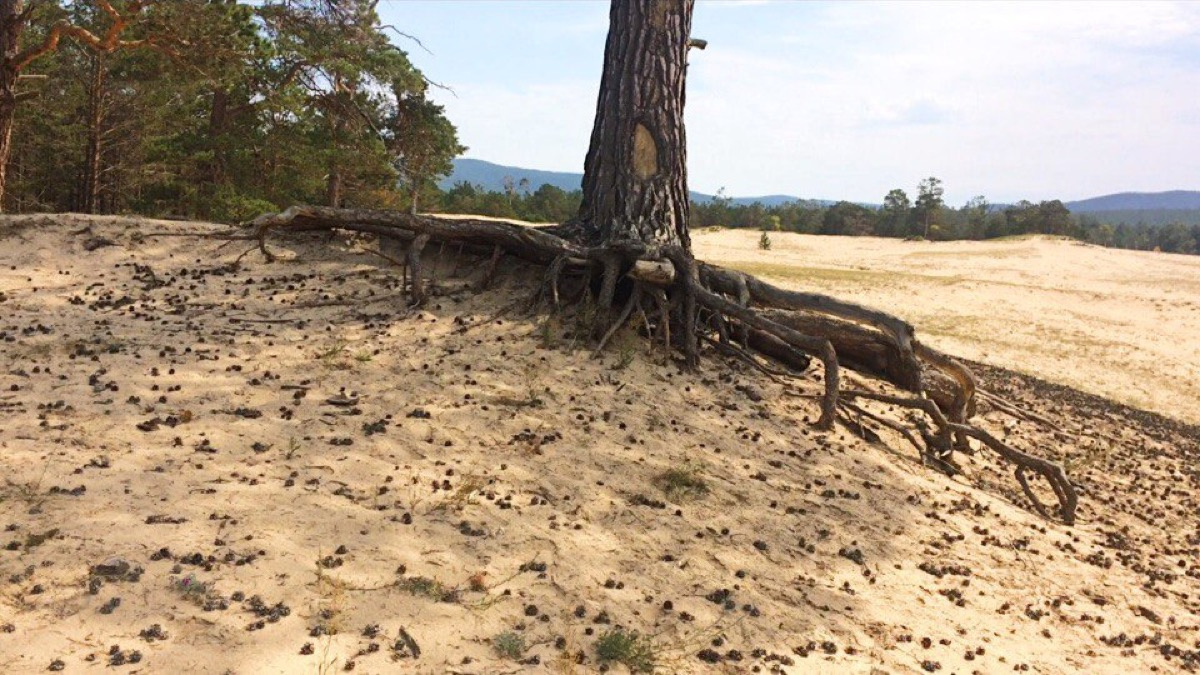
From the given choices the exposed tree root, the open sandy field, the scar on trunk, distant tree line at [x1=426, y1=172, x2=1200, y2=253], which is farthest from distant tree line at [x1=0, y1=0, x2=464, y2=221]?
distant tree line at [x1=426, y1=172, x2=1200, y2=253]

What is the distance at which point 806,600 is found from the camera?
198 inches

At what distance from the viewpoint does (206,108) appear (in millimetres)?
31250

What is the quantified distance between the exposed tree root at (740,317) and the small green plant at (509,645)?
4399mm

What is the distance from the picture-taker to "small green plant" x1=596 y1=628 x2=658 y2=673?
13.3 ft

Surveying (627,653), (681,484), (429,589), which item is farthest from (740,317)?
(429,589)

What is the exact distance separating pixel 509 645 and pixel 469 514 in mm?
1327

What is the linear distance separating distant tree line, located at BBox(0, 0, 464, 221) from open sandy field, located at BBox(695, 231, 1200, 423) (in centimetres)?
1410

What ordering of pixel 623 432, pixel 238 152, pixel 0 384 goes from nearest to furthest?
pixel 0 384 → pixel 623 432 → pixel 238 152

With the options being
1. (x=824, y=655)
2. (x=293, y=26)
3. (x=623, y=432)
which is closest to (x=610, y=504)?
(x=623, y=432)

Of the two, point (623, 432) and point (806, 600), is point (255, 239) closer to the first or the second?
point (623, 432)

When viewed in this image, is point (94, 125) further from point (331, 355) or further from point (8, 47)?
point (331, 355)

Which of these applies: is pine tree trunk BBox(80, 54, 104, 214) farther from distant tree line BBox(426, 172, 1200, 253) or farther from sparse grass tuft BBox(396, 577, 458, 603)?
distant tree line BBox(426, 172, 1200, 253)

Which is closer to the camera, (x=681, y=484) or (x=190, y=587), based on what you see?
(x=190, y=587)

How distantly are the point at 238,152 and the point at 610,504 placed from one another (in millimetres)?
23626
